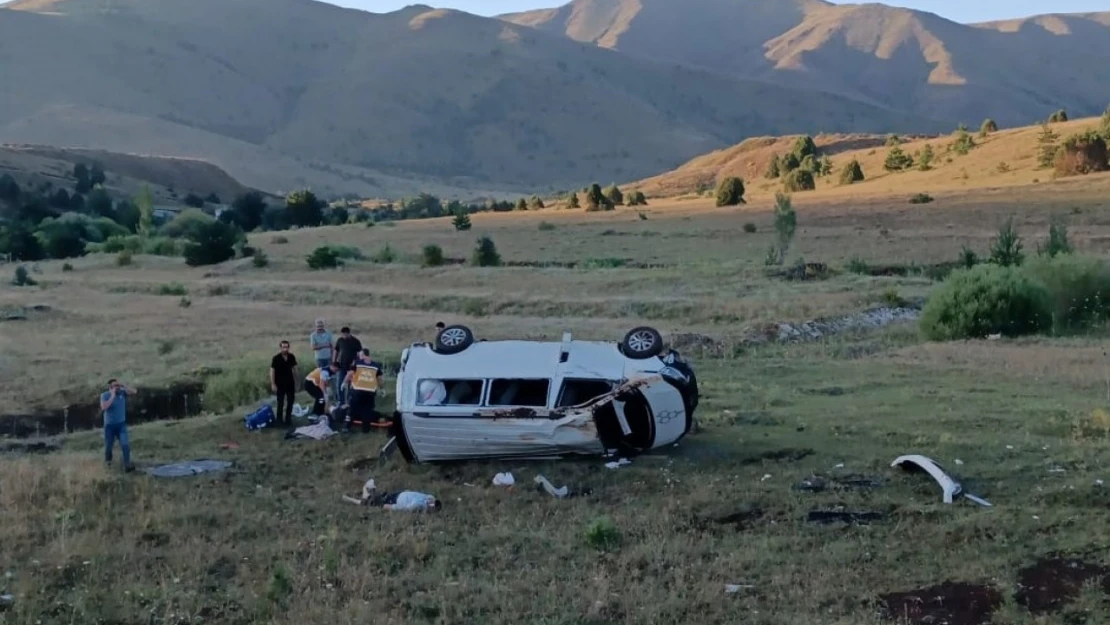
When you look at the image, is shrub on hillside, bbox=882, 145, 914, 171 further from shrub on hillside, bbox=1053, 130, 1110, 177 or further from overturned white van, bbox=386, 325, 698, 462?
overturned white van, bbox=386, 325, 698, 462

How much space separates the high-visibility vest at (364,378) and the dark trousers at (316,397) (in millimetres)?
1420

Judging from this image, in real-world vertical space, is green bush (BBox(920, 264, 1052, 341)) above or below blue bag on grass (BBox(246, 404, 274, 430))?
above

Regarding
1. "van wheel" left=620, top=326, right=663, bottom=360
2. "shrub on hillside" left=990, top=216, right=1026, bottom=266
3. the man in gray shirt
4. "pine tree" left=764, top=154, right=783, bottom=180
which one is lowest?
the man in gray shirt

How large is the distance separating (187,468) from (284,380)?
117 inches

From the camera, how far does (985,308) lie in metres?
26.5

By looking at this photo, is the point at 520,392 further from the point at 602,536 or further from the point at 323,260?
the point at 323,260

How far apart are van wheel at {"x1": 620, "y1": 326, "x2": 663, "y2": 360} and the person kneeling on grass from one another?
514cm

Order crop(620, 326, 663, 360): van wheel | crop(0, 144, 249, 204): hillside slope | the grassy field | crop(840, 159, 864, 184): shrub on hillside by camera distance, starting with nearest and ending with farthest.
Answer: the grassy field
crop(620, 326, 663, 360): van wheel
crop(840, 159, 864, 184): shrub on hillside
crop(0, 144, 249, 204): hillside slope

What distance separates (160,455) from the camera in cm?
1617

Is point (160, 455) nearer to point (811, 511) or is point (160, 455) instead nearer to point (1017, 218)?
point (811, 511)

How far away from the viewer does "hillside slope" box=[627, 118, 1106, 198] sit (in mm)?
72562

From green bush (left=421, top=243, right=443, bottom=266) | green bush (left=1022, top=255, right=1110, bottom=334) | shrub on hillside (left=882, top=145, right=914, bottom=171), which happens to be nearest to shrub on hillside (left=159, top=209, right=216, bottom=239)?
green bush (left=421, top=243, right=443, bottom=266)

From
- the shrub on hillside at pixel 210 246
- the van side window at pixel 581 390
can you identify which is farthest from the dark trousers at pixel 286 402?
the shrub on hillside at pixel 210 246

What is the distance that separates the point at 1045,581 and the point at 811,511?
8.82ft
